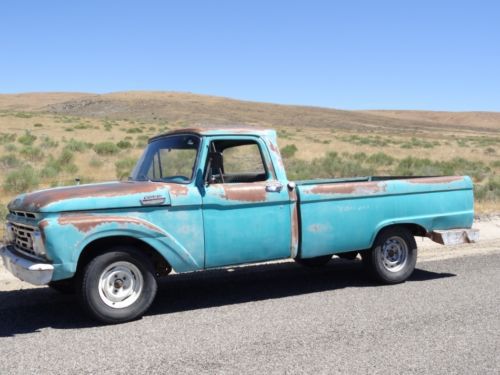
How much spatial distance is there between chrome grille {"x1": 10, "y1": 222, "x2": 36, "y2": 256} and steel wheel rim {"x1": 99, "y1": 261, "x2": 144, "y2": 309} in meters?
0.74

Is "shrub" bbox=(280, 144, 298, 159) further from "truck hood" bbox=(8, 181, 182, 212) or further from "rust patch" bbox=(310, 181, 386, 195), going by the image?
"truck hood" bbox=(8, 181, 182, 212)

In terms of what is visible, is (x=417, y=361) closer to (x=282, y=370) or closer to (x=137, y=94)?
(x=282, y=370)

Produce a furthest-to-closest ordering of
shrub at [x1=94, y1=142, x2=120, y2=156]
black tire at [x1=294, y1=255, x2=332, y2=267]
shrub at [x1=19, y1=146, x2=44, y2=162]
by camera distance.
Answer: shrub at [x1=94, y1=142, x2=120, y2=156]
shrub at [x1=19, y1=146, x2=44, y2=162]
black tire at [x1=294, y1=255, x2=332, y2=267]

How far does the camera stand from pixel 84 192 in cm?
580

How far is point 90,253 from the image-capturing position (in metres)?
5.96

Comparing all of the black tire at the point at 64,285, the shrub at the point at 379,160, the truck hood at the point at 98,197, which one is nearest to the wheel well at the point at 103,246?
the truck hood at the point at 98,197

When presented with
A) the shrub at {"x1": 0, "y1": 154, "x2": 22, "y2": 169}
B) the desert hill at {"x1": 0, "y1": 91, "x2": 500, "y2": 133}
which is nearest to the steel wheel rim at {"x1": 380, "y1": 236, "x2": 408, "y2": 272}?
the shrub at {"x1": 0, "y1": 154, "x2": 22, "y2": 169}

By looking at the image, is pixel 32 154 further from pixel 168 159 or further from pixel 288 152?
pixel 168 159

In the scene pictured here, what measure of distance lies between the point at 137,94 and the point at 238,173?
436 ft

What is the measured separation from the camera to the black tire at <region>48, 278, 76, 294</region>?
262 inches

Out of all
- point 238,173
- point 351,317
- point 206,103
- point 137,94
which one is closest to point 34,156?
point 238,173

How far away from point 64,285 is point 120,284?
1.17 m

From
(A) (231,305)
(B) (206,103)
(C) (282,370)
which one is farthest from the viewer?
(B) (206,103)

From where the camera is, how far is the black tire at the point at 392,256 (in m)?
7.50
